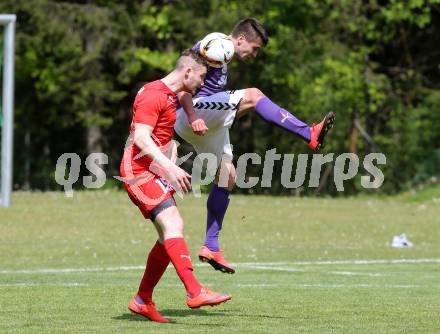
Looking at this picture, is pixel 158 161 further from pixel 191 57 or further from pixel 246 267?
pixel 246 267

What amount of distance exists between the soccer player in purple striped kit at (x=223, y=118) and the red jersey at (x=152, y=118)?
1035 millimetres

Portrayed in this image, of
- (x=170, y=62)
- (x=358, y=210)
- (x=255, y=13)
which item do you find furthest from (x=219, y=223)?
(x=255, y=13)

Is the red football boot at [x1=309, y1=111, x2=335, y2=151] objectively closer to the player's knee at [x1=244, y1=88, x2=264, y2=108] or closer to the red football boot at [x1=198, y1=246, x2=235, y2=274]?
the player's knee at [x1=244, y1=88, x2=264, y2=108]

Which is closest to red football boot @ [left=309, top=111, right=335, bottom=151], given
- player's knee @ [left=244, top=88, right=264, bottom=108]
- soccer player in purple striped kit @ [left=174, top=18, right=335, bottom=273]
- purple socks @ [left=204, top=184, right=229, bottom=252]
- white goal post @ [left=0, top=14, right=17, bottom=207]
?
soccer player in purple striped kit @ [left=174, top=18, right=335, bottom=273]

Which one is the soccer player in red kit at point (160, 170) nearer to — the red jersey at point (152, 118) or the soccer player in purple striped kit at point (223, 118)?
the red jersey at point (152, 118)

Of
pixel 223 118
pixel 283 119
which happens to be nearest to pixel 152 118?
pixel 283 119

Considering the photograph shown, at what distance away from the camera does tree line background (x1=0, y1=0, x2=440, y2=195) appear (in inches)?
1390

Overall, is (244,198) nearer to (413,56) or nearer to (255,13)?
(255,13)

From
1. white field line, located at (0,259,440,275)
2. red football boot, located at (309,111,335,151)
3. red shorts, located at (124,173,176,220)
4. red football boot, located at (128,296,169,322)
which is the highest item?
red football boot, located at (309,111,335,151)

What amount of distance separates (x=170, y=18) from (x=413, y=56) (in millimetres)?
9404

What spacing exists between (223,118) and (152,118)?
6.67 ft

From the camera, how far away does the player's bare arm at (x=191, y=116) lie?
980 cm

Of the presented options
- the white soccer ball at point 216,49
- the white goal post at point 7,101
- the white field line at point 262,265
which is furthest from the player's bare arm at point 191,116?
the white goal post at point 7,101

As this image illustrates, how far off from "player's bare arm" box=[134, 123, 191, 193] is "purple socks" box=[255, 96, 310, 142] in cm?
179
